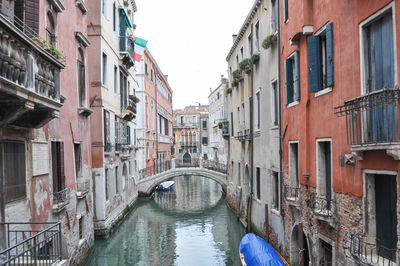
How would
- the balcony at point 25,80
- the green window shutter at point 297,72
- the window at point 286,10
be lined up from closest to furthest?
→ the balcony at point 25,80 < the green window shutter at point 297,72 < the window at point 286,10

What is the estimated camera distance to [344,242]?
6312 mm

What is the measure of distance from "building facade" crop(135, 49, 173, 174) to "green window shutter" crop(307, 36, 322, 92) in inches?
752

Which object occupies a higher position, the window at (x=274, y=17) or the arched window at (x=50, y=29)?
the window at (x=274, y=17)

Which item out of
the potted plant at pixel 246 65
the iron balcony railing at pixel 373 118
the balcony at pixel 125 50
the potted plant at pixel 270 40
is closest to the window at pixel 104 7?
the balcony at pixel 125 50

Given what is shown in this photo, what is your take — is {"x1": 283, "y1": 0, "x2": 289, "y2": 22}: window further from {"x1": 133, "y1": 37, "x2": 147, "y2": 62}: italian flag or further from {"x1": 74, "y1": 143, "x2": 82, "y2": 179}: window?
{"x1": 133, "y1": 37, "x2": 147, "y2": 62}: italian flag

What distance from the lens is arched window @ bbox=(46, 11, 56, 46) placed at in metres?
8.48

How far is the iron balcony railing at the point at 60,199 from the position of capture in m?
8.49

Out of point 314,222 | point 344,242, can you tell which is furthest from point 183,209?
point 344,242

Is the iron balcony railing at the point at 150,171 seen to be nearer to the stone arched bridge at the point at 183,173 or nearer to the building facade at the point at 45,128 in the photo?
the stone arched bridge at the point at 183,173

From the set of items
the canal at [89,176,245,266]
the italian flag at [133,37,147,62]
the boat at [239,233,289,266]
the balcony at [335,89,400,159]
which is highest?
the italian flag at [133,37,147,62]

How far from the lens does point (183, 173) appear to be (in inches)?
1091

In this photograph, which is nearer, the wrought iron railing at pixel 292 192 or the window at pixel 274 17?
the wrought iron railing at pixel 292 192

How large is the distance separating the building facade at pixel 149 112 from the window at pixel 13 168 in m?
18.5

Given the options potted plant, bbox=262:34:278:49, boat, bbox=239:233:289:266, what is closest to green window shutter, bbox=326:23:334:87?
potted plant, bbox=262:34:278:49
